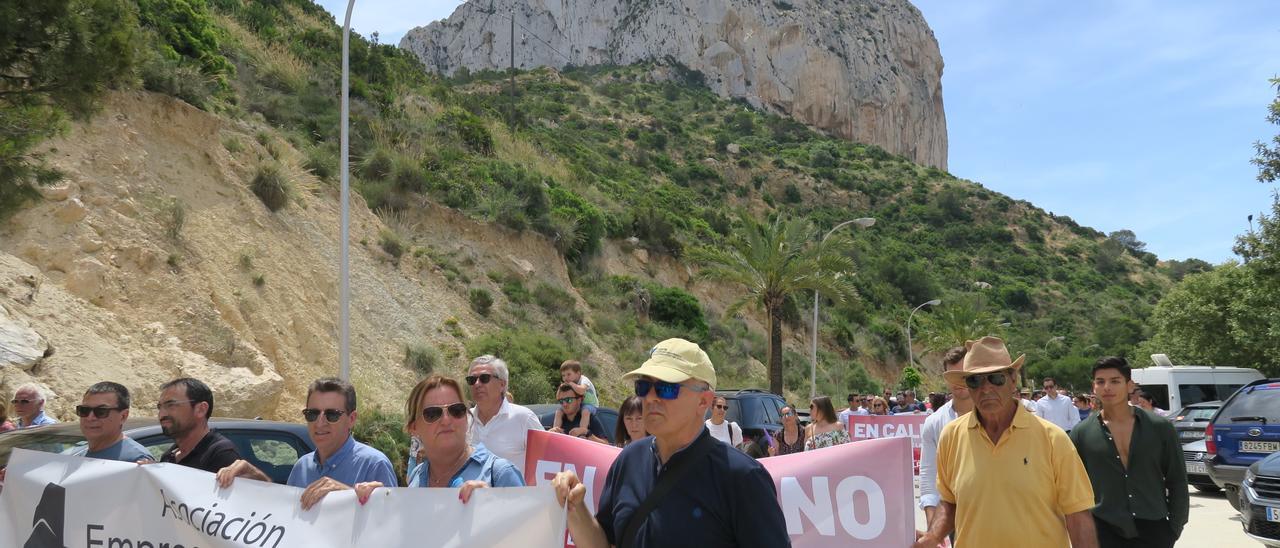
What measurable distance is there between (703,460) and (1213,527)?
10613 millimetres

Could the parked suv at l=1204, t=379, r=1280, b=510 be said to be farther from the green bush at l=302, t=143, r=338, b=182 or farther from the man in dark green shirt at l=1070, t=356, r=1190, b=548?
the green bush at l=302, t=143, r=338, b=182

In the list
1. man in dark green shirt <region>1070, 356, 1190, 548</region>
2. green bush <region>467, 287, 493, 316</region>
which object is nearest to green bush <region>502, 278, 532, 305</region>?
green bush <region>467, 287, 493, 316</region>

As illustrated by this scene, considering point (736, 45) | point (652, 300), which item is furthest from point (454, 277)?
point (736, 45)

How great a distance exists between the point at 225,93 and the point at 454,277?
7247 mm

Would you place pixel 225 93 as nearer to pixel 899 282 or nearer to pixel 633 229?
pixel 633 229

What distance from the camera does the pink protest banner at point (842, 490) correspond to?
207 inches

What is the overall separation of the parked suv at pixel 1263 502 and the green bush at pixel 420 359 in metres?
16.0

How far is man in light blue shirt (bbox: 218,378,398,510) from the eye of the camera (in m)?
4.20

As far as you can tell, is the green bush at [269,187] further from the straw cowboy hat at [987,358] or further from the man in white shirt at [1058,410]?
the straw cowboy hat at [987,358]

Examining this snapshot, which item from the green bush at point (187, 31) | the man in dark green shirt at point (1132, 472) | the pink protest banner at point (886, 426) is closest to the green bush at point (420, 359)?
the green bush at point (187, 31)

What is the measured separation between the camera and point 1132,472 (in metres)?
4.95

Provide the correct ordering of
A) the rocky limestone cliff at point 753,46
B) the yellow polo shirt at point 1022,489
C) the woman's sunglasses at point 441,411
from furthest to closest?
the rocky limestone cliff at point 753,46, the yellow polo shirt at point 1022,489, the woman's sunglasses at point 441,411

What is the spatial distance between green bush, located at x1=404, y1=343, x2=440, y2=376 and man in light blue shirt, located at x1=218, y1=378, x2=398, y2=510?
1718 cm

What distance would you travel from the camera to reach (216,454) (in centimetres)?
472
